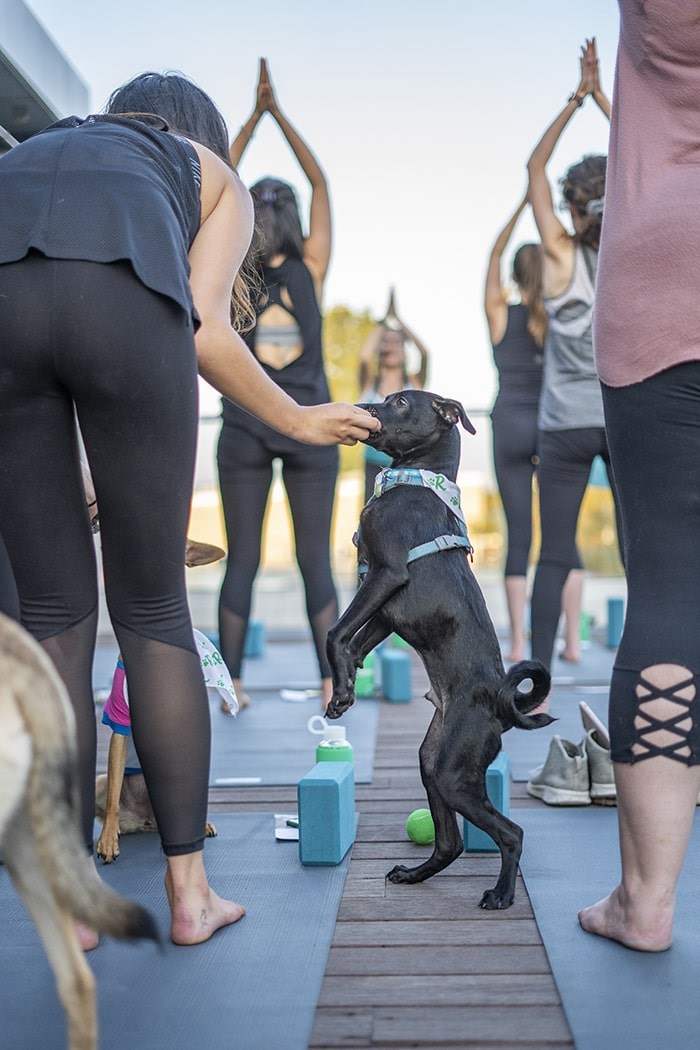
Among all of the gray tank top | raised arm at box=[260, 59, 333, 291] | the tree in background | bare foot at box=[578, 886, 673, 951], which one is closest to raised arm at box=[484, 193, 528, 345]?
the gray tank top

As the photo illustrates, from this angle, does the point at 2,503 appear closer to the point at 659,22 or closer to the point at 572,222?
the point at 659,22

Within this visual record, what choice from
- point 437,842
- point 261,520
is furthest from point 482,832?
point 261,520

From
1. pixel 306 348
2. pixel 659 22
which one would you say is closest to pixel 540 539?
pixel 306 348

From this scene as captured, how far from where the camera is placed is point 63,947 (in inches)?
44.1

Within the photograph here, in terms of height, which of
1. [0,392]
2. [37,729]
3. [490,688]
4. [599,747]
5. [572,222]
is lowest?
[599,747]

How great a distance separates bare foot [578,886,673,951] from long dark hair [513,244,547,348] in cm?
330

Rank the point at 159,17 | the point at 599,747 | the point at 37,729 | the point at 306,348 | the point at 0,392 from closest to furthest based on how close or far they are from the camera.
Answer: the point at 37,729
the point at 0,392
the point at 599,747
the point at 306,348
the point at 159,17

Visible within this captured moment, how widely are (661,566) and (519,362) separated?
10.6ft

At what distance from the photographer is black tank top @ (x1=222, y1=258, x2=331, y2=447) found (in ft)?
12.9

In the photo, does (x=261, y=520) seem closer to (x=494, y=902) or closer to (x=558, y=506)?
(x=558, y=506)

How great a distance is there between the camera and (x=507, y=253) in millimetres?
4793

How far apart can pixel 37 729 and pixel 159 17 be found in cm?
734

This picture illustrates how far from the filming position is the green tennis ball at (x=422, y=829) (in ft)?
7.51

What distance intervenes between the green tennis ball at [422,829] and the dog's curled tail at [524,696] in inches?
15.4
